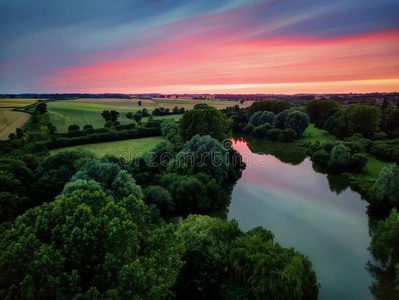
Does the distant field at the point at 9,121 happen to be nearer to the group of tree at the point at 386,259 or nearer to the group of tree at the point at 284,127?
the group of tree at the point at 386,259

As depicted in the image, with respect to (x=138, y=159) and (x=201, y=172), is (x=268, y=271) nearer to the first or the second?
(x=201, y=172)

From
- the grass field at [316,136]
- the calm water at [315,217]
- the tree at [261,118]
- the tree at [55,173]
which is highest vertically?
the tree at [55,173]

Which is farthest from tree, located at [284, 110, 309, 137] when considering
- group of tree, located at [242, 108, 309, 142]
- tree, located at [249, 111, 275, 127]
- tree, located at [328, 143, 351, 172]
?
tree, located at [328, 143, 351, 172]

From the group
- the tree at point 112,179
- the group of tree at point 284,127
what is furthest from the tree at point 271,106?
the tree at point 112,179

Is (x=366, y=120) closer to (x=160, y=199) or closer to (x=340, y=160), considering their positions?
(x=340, y=160)

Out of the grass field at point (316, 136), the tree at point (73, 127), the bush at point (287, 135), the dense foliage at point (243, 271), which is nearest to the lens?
the dense foliage at point (243, 271)
